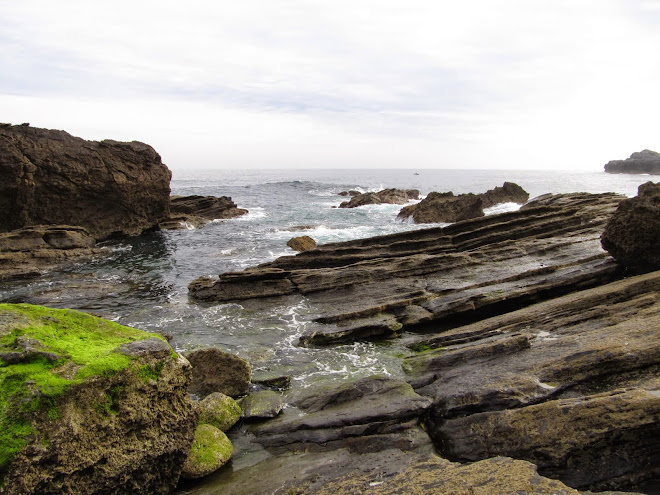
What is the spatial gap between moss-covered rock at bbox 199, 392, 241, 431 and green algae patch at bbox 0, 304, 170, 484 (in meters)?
2.54

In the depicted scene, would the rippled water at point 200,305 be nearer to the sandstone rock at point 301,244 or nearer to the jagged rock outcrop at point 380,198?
the sandstone rock at point 301,244

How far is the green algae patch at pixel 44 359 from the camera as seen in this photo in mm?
6074

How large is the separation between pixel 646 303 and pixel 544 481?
7826 millimetres

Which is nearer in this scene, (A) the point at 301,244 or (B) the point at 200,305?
(B) the point at 200,305

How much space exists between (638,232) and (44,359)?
16939 mm

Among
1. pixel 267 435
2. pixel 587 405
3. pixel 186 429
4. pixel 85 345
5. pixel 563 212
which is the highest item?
pixel 563 212

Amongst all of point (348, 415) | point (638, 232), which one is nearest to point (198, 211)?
point (638, 232)

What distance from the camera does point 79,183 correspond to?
1328 inches

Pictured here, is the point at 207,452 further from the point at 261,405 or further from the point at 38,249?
the point at 38,249

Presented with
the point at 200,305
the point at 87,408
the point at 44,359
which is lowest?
the point at 200,305

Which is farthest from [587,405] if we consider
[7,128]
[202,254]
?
[7,128]

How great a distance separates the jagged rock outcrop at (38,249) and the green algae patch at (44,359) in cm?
1955

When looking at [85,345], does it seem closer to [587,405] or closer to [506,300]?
[587,405]

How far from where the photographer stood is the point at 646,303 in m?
11.4
